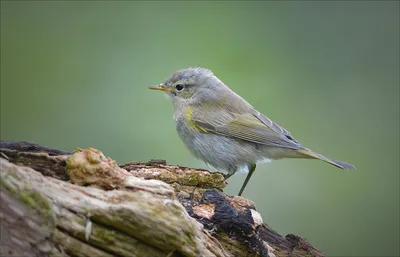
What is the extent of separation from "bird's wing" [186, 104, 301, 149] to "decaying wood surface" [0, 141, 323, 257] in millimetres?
2181

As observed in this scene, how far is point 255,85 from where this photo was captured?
842 centimetres

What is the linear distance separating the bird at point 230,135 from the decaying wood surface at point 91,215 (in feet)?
7.02

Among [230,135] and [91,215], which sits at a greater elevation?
[230,135]

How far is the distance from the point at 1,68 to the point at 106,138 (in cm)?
262

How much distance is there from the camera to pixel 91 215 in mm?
3219

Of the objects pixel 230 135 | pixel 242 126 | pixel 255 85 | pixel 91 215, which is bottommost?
pixel 91 215

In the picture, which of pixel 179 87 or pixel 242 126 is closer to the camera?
pixel 242 126

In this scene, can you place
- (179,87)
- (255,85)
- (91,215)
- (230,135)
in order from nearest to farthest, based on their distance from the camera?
(91,215)
(230,135)
(179,87)
(255,85)

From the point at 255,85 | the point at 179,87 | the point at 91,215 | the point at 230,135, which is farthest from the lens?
the point at 255,85

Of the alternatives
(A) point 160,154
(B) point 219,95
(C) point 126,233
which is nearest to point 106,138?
(A) point 160,154

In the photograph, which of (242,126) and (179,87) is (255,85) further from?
(242,126)

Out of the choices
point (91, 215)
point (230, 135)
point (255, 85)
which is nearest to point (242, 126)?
point (230, 135)

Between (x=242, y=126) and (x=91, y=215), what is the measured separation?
321 cm

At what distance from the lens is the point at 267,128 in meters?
6.25
